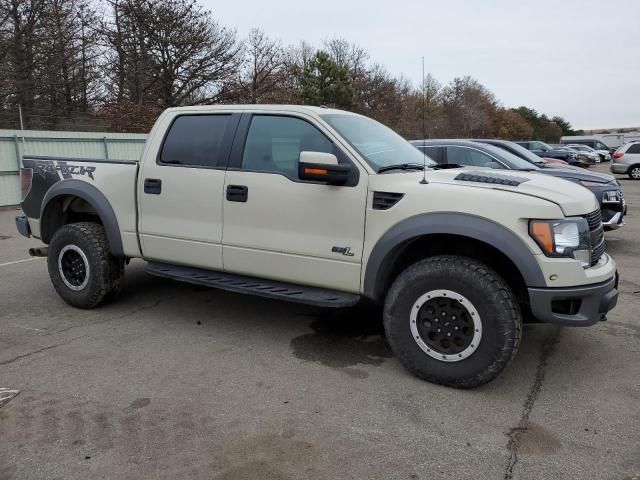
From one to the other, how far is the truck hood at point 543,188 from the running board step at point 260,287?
1044mm

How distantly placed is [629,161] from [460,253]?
77.8 ft

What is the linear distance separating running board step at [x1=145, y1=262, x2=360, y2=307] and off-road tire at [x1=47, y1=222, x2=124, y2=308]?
1.66 ft

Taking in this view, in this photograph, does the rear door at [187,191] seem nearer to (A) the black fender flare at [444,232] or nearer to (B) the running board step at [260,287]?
(B) the running board step at [260,287]

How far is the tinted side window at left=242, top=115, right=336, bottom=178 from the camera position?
4078mm

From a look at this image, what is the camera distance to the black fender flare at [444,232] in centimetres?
324

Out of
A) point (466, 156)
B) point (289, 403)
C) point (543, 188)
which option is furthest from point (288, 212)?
point (466, 156)

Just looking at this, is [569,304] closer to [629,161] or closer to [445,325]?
[445,325]

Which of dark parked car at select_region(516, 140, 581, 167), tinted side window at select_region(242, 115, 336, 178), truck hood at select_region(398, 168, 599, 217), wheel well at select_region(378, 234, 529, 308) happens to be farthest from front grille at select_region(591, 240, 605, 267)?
dark parked car at select_region(516, 140, 581, 167)

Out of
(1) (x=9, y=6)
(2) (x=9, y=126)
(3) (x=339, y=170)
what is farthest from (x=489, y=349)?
(1) (x=9, y=6)

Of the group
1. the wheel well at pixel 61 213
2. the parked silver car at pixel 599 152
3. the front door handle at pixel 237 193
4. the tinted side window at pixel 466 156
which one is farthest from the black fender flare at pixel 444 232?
the parked silver car at pixel 599 152

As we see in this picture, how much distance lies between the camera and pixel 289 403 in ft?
11.1

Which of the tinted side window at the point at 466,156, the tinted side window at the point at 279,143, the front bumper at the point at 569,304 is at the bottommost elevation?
the front bumper at the point at 569,304

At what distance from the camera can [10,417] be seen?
3217mm

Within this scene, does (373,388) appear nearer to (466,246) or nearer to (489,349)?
(489,349)
